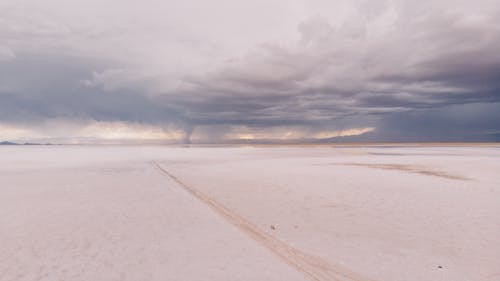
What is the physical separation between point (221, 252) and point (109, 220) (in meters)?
5.43

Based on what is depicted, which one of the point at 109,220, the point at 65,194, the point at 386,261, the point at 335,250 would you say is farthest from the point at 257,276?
the point at 65,194

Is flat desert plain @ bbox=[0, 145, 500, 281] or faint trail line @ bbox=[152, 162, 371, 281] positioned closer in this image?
faint trail line @ bbox=[152, 162, 371, 281]

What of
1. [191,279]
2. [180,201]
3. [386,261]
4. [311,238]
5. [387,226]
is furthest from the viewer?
[180,201]

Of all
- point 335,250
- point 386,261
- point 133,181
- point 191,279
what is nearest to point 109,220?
point 191,279

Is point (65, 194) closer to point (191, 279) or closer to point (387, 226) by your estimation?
point (191, 279)

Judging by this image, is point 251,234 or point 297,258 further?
point 251,234

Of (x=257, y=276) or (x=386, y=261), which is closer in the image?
(x=257, y=276)

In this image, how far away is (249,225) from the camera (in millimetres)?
11484

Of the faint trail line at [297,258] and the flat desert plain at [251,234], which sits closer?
the faint trail line at [297,258]

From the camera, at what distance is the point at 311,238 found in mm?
9938

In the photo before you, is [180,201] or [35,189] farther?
[35,189]

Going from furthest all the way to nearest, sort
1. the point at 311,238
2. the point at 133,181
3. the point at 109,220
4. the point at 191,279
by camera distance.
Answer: the point at 133,181
the point at 109,220
the point at 311,238
the point at 191,279

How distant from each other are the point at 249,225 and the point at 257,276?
434 cm

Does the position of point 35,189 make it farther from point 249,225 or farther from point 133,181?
point 249,225
